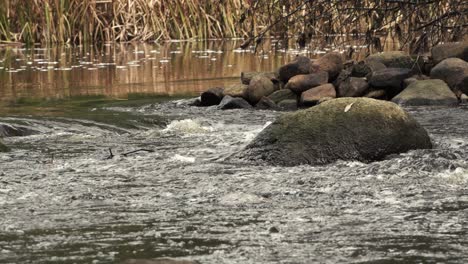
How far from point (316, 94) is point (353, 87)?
474 mm

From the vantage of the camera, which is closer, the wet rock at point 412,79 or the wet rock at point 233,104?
the wet rock at point 233,104

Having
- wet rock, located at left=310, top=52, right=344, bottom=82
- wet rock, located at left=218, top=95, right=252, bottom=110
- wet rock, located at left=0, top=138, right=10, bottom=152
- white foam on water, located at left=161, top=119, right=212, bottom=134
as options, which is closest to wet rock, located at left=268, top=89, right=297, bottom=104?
wet rock, located at left=218, top=95, right=252, bottom=110

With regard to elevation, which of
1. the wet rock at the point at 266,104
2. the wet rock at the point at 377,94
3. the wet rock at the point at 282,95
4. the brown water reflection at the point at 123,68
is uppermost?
the wet rock at the point at 377,94

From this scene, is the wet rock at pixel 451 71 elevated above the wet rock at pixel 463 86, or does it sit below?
above

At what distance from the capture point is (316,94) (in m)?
12.8

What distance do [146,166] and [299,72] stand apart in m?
5.63

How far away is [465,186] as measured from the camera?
277 inches

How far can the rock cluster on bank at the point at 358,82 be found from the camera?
12641mm

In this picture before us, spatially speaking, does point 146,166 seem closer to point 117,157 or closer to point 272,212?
point 117,157

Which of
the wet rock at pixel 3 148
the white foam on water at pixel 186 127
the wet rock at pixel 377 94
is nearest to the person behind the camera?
the wet rock at pixel 3 148

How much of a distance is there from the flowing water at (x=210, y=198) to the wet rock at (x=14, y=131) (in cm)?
7

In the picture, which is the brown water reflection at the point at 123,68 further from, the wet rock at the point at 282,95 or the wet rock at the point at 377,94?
the wet rock at the point at 377,94

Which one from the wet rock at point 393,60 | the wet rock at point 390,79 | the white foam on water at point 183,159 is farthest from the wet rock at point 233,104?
the white foam on water at point 183,159

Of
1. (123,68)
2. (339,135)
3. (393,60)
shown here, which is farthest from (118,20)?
(339,135)
